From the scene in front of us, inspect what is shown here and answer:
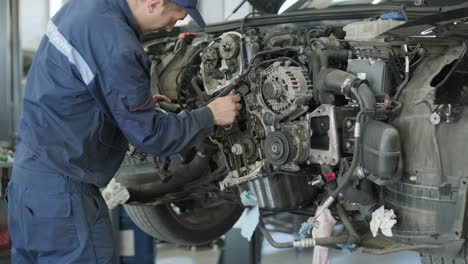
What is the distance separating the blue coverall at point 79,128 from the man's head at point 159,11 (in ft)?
0.11

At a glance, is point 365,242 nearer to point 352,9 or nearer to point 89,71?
point 352,9

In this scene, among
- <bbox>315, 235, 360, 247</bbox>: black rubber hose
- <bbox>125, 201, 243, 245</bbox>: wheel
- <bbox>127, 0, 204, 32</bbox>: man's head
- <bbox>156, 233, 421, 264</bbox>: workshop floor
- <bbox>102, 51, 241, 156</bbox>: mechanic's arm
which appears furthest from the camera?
<bbox>156, 233, 421, 264</bbox>: workshop floor

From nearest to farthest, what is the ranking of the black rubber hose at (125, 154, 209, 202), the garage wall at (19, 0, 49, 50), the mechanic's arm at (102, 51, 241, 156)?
the mechanic's arm at (102, 51, 241, 156), the black rubber hose at (125, 154, 209, 202), the garage wall at (19, 0, 49, 50)

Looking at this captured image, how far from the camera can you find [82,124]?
2.00 meters

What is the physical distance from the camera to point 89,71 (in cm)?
188

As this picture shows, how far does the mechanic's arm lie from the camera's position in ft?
6.07

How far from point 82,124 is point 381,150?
3.38 ft

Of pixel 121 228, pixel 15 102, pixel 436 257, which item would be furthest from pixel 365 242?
pixel 15 102

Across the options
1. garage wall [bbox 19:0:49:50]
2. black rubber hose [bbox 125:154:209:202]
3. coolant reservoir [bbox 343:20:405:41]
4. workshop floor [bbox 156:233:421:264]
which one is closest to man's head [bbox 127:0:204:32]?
coolant reservoir [bbox 343:20:405:41]

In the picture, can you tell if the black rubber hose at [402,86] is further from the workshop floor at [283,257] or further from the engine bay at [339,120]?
the workshop floor at [283,257]

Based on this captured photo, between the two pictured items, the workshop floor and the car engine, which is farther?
the workshop floor

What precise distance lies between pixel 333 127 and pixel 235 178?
0.62 metres

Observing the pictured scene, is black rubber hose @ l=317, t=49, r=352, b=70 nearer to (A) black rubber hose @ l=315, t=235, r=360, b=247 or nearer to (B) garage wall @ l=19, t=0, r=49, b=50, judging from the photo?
(A) black rubber hose @ l=315, t=235, r=360, b=247

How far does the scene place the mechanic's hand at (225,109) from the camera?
217cm
